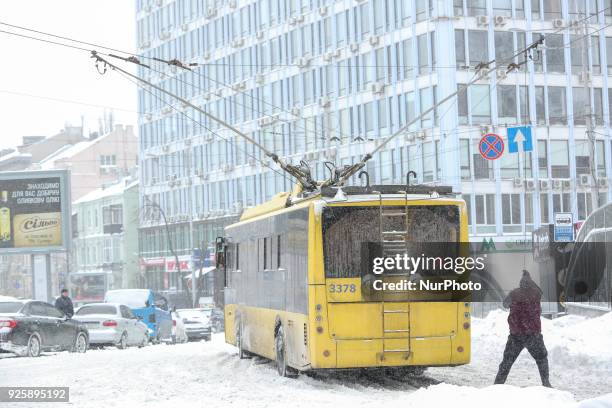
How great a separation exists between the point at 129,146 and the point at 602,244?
109520 mm

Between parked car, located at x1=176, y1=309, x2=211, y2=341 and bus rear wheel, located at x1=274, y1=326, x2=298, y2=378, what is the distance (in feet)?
107

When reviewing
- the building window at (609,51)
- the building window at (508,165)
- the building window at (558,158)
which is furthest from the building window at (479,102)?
the building window at (609,51)

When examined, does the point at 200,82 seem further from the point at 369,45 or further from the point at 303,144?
the point at 369,45

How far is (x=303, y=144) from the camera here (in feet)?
248

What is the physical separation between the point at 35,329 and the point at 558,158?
4226cm

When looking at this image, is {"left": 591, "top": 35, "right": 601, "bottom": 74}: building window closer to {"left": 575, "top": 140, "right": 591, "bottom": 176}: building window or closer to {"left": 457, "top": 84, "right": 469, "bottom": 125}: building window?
{"left": 575, "top": 140, "right": 591, "bottom": 176}: building window

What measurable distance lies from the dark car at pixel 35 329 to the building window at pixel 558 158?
39145 mm

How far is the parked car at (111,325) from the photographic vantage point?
36438mm

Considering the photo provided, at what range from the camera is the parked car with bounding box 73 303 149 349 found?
36.4 meters

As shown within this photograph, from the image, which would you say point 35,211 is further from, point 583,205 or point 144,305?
point 583,205

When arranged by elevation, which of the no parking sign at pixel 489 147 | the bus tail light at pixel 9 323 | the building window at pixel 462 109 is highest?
the building window at pixel 462 109

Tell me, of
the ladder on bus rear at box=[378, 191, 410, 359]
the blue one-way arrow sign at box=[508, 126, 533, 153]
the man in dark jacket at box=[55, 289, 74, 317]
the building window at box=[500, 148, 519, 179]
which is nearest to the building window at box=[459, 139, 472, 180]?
the building window at box=[500, 148, 519, 179]

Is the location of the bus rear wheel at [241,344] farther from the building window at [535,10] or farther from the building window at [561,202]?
the building window at [535,10]

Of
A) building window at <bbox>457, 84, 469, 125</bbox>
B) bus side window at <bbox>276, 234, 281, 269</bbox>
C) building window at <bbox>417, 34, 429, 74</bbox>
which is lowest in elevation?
bus side window at <bbox>276, 234, 281, 269</bbox>
